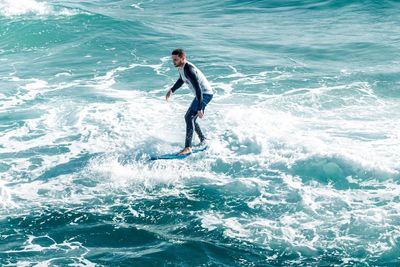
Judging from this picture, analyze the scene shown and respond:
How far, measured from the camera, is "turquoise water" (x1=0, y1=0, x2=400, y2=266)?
29.3 ft

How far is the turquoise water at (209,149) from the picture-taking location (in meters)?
8.93

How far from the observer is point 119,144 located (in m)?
13.0

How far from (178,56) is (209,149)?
2373mm

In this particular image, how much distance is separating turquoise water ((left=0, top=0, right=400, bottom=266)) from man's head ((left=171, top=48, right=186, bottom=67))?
6.76ft

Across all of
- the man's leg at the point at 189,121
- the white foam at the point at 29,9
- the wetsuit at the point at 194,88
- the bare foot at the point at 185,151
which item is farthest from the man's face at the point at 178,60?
the white foam at the point at 29,9

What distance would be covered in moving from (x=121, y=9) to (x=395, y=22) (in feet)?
42.6

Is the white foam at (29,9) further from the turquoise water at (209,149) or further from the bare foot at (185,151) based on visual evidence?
the bare foot at (185,151)

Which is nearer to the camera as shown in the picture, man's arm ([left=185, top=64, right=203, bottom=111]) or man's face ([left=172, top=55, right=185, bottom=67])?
man's face ([left=172, top=55, right=185, bottom=67])

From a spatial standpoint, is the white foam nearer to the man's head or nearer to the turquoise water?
the turquoise water

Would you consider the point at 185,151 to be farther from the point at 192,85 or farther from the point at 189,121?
the point at 192,85

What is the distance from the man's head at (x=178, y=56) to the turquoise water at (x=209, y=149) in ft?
6.76

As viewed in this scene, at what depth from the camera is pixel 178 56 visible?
36.0 feet

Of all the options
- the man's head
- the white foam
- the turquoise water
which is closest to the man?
the man's head

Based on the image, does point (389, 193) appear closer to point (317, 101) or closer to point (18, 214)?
point (317, 101)
